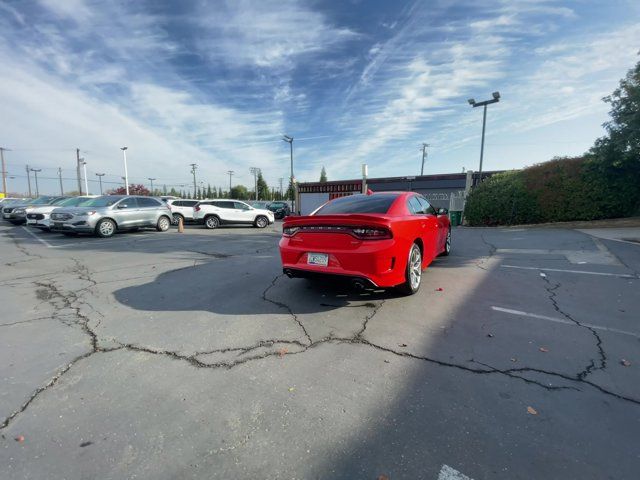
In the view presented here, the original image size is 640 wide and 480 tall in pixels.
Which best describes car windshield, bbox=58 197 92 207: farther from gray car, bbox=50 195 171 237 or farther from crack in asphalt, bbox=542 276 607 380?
crack in asphalt, bbox=542 276 607 380

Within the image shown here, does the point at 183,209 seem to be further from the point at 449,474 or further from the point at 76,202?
the point at 449,474

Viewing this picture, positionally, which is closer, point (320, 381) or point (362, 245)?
point (320, 381)

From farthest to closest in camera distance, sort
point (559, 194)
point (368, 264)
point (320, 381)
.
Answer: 1. point (559, 194)
2. point (368, 264)
3. point (320, 381)

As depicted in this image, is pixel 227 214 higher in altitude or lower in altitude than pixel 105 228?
higher

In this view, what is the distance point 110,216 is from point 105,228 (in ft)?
1.65

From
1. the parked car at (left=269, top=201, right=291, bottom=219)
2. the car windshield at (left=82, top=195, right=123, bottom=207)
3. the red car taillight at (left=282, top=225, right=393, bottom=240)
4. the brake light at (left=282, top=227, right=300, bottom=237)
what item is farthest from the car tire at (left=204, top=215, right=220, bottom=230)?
the red car taillight at (left=282, top=225, right=393, bottom=240)

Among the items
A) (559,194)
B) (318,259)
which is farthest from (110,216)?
(559,194)

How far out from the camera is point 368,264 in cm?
396

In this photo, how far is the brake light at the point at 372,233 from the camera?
4062mm

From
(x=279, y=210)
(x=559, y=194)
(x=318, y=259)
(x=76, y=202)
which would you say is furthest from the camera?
(x=279, y=210)

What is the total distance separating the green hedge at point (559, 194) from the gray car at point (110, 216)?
16067mm

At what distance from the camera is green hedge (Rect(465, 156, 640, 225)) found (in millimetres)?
14023

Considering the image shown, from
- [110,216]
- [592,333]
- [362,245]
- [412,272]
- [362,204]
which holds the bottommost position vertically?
[592,333]

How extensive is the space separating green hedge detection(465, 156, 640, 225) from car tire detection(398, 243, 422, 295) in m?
14.1
